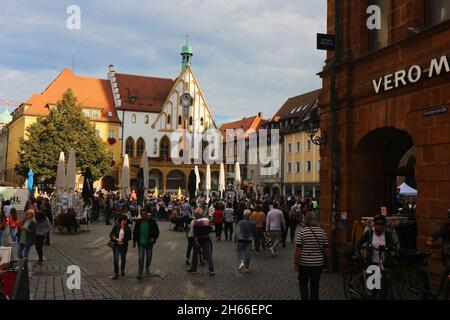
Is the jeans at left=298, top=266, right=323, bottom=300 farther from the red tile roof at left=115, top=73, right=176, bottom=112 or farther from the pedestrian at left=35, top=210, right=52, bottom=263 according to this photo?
the red tile roof at left=115, top=73, right=176, bottom=112

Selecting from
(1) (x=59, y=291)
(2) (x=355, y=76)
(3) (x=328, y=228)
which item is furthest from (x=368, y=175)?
(1) (x=59, y=291)

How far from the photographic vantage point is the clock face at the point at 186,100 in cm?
6906

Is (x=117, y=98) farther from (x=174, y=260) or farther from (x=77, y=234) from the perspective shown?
(x=174, y=260)

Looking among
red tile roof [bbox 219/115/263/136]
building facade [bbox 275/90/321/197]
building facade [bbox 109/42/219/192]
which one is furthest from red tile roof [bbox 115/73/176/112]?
building facade [bbox 275/90/321/197]

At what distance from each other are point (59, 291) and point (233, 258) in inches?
256

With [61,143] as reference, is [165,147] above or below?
above

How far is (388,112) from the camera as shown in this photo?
11.3 metres

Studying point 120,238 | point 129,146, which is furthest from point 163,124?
point 120,238

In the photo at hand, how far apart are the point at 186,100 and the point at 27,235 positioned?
57.5 metres

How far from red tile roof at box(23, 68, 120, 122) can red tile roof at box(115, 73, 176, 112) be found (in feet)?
6.59

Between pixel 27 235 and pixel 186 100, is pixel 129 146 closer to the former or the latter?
pixel 186 100

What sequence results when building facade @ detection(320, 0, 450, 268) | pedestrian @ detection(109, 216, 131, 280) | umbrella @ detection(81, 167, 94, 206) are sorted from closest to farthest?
building facade @ detection(320, 0, 450, 268)
pedestrian @ detection(109, 216, 131, 280)
umbrella @ detection(81, 167, 94, 206)

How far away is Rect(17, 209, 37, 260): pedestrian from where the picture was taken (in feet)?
41.7

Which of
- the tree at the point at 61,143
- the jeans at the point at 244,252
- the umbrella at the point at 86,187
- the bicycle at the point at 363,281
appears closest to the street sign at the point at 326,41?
the jeans at the point at 244,252
